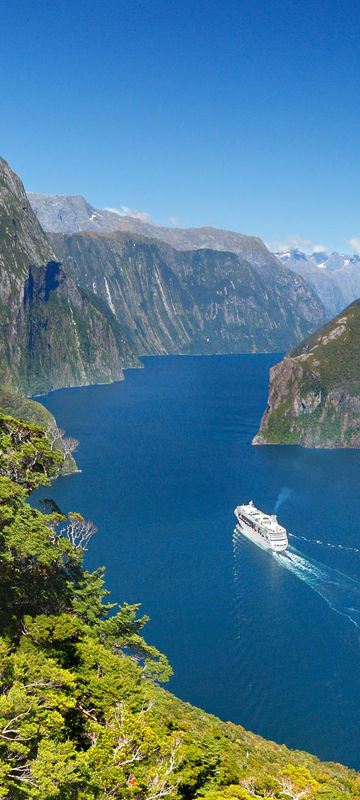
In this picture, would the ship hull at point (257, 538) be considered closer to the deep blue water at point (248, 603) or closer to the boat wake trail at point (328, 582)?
the boat wake trail at point (328, 582)

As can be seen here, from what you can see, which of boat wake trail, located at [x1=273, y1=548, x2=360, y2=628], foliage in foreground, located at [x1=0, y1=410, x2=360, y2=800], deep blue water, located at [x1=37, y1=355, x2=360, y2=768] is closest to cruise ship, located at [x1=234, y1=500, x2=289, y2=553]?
boat wake trail, located at [x1=273, y1=548, x2=360, y2=628]

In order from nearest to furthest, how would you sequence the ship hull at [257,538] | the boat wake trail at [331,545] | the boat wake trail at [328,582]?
the boat wake trail at [328,582] → the boat wake trail at [331,545] → the ship hull at [257,538]

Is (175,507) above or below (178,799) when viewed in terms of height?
below

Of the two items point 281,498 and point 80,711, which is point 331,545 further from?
point 80,711

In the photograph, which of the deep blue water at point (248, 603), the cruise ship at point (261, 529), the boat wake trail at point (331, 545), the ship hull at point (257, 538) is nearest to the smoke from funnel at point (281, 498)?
the deep blue water at point (248, 603)

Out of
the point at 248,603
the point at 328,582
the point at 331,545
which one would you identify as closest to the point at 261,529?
the point at 331,545

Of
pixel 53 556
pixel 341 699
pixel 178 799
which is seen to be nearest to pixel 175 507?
pixel 341 699

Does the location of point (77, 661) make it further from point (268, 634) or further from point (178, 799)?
point (268, 634)
